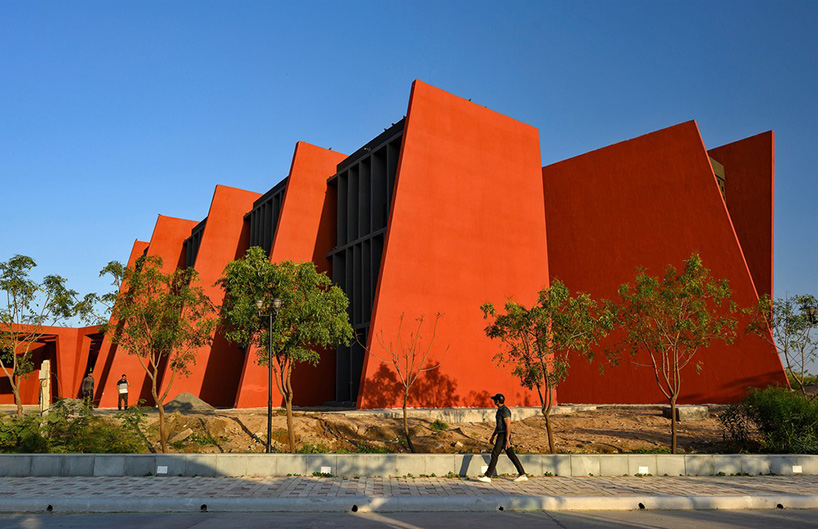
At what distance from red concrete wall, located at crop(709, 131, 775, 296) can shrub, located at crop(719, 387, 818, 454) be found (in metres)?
12.5

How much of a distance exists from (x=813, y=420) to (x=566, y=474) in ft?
Answer: 21.1

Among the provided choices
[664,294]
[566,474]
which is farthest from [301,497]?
[664,294]

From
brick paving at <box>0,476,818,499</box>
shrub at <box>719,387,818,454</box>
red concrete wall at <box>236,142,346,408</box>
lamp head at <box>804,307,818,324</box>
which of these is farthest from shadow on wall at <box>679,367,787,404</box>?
red concrete wall at <box>236,142,346,408</box>

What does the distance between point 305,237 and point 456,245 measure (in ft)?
29.5

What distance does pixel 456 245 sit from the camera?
23.8 m

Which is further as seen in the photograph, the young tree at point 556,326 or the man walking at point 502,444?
the young tree at point 556,326

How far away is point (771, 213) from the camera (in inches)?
1011

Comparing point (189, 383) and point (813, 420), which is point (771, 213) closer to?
point (813, 420)

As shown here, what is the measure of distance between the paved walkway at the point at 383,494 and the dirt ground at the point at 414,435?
11.4 ft

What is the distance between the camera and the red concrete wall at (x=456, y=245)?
2195 cm

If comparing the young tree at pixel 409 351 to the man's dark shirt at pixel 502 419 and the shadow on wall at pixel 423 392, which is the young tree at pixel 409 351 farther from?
the man's dark shirt at pixel 502 419

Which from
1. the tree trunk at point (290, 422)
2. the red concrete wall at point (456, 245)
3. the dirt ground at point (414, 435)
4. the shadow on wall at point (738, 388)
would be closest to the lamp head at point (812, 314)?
the shadow on wall at point (738, 388)

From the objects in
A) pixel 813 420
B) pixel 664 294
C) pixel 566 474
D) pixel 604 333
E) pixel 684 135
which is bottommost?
pixel 566 474

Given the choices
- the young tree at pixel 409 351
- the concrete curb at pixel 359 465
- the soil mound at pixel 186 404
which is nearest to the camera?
the concrete curb at pixel 359 465
